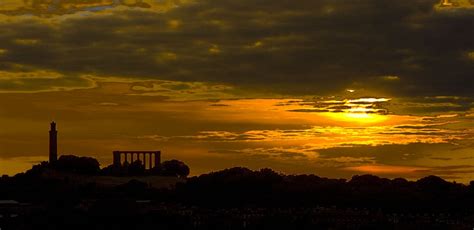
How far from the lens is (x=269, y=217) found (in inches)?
2547

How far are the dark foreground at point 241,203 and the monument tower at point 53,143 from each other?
472 inches

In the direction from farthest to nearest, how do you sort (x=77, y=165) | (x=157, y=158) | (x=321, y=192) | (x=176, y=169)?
(x=157, y=158) < (x=176, y=169) < (x=77, y=165) < (x=321, y=192)

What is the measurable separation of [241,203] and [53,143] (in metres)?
50.5

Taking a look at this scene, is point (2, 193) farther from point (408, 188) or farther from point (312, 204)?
point (408, 188)

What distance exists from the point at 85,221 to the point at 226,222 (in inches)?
405

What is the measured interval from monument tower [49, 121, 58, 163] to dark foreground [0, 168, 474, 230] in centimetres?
1199

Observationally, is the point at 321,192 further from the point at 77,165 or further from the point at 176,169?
the point at 77,165

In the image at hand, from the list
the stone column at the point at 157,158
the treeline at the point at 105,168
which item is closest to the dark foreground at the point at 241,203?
the treeline at the point at 105,168

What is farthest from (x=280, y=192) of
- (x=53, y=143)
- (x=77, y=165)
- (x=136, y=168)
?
(x=53, y=143)

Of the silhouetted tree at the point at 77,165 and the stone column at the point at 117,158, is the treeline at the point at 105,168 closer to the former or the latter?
the silhouetted tree at the point at 77,165

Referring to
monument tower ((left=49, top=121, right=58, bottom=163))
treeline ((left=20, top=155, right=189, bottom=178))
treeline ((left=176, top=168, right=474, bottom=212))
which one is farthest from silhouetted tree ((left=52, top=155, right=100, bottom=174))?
treeline ((left=176, top=168, right=474, bottom=212))

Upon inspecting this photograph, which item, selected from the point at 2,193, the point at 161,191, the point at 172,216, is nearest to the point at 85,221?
the point at 172,216

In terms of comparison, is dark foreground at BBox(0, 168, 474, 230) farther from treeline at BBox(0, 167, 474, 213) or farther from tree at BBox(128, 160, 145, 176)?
tree at BBox(128, 160, 145, 176)

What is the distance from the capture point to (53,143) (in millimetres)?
133500
